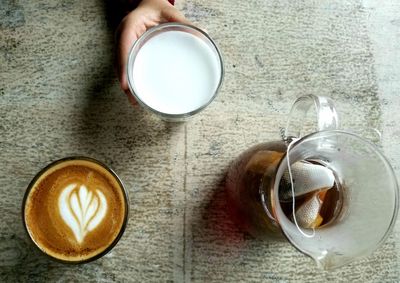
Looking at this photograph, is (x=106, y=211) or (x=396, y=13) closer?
(x=106, y=211)

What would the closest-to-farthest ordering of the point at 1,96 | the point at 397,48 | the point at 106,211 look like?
the point at 106,211 → the point at 1,96 → the point at 397,48

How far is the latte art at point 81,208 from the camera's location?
0.79 meters

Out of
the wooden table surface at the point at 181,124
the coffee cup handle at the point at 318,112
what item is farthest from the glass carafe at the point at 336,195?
the wooden table surface at the point at 181,124

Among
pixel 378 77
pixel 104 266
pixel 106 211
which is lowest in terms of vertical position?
pixel 104 266

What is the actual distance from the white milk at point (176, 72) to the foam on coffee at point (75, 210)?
0.50ft

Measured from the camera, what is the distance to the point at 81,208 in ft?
2.62

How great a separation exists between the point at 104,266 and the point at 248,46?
490 millimetres

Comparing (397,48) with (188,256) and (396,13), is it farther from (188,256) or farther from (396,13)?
(188,256)

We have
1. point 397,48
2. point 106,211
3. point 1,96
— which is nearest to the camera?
point 106,211

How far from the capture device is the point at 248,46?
979mm

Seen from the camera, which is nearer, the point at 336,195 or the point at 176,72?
the point at 336,195

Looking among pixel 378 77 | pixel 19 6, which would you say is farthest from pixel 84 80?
pixel 378 77

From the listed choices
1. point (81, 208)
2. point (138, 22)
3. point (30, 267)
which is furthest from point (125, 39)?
point (30, 267)

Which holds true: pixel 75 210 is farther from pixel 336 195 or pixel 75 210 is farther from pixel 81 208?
pixel 336 195
